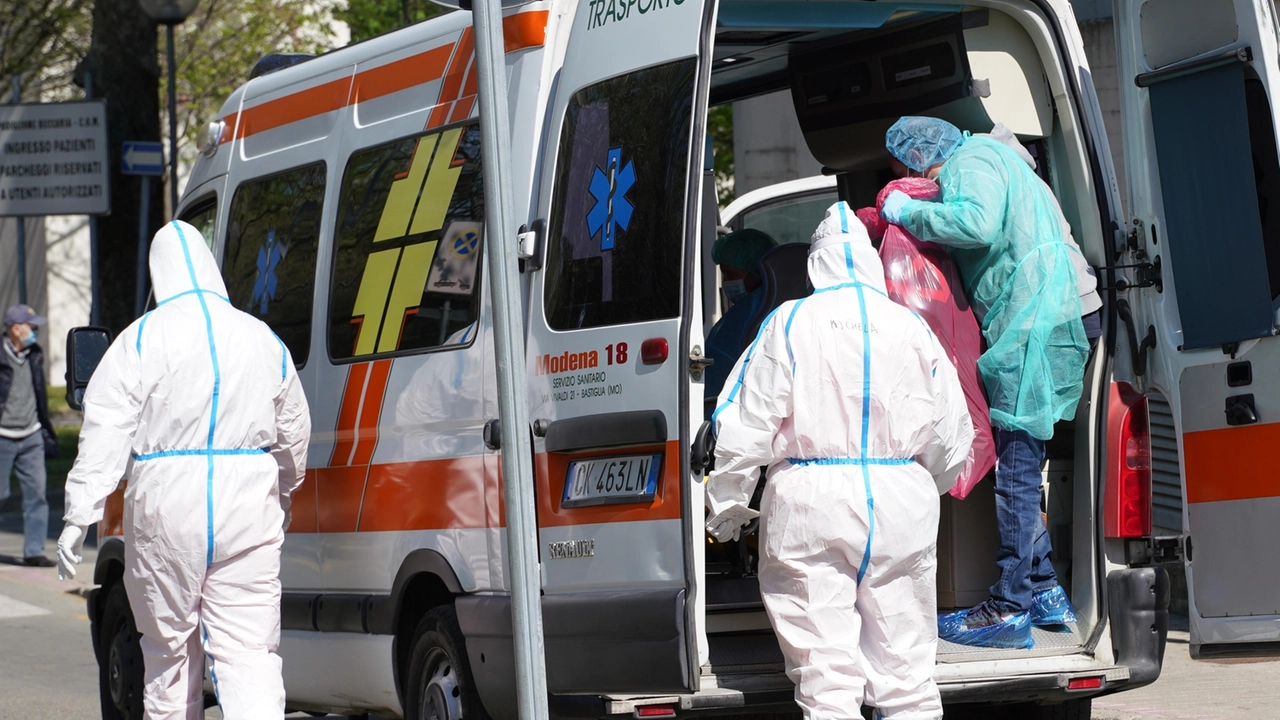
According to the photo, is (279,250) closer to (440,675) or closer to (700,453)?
(440,675)

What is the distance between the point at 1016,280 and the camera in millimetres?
5453

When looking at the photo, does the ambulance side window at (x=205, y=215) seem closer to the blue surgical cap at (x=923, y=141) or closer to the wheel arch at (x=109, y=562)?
the wheel arch at (x=109, y=562)

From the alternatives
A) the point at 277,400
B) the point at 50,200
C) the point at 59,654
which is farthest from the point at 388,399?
the point at 50,200

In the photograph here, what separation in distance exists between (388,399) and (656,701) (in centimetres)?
165

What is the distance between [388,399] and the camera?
5742mm

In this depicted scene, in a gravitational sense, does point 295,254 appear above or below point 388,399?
above

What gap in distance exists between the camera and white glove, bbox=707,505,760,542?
4.70 metres

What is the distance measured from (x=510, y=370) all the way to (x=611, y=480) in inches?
35.1

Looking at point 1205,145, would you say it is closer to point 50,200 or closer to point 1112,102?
point 1112,102

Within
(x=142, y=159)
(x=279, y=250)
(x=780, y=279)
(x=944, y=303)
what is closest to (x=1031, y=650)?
(x=944, y=303)

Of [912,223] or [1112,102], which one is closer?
[912,223]

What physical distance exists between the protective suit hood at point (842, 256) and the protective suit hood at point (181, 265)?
2027 mm

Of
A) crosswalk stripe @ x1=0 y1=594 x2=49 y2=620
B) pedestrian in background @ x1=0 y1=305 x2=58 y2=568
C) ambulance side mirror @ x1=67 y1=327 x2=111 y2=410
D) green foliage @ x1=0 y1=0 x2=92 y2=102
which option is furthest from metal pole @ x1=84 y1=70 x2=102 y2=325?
ambulance side mirror @ x1=67 y1=327 x2=111 y2=410

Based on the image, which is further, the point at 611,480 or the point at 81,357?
the point at 81,357
